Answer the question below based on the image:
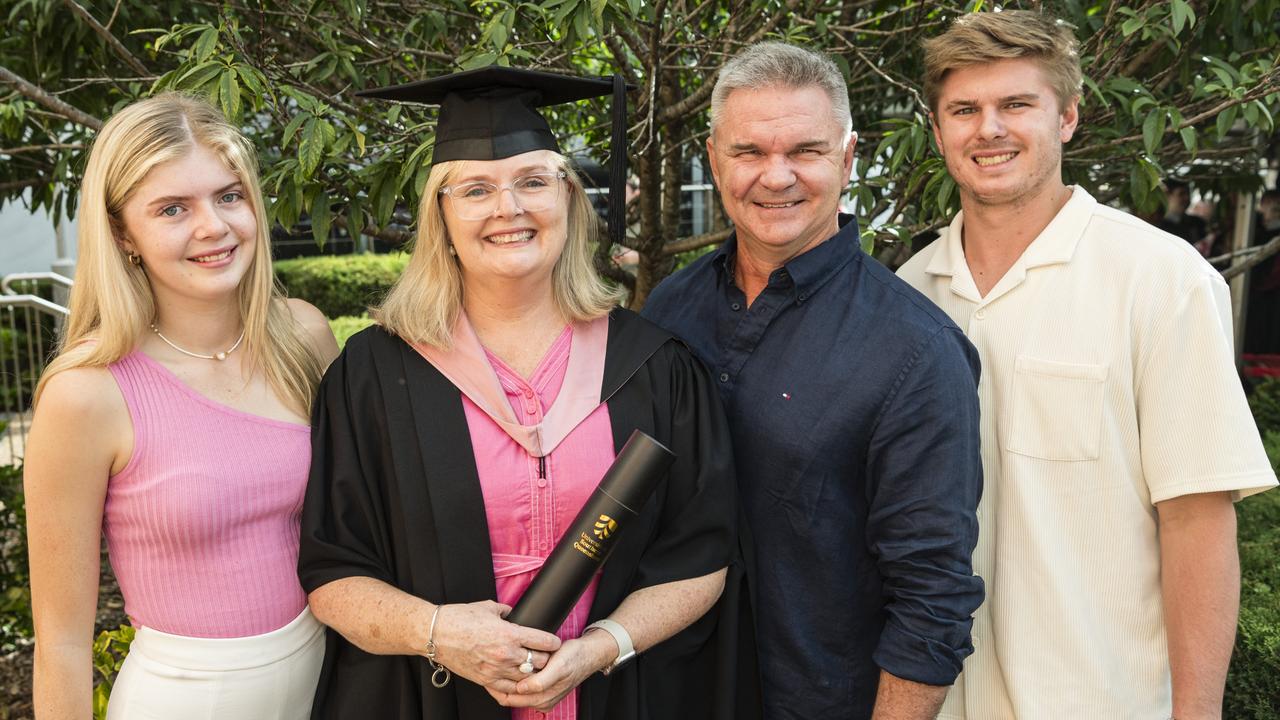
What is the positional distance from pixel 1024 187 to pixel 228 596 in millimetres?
1974

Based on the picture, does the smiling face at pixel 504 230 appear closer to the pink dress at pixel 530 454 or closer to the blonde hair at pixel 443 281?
the blonde hair at pixel 443 281

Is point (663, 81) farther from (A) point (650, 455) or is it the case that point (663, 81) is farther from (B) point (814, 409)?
(A) point (650, 455)

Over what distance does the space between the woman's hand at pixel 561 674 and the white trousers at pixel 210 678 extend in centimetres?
57

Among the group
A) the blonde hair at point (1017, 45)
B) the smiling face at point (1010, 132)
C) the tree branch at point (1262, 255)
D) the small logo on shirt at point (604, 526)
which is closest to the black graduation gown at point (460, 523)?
the small logo on shirt at point (604, 526)

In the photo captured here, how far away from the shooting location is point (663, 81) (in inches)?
149

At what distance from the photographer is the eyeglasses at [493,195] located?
2133 mm

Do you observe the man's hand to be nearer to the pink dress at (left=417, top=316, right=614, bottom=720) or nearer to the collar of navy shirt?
the pink dress at (left=417, top=316, right=614, bottom=720)

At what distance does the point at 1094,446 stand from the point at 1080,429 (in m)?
0.05

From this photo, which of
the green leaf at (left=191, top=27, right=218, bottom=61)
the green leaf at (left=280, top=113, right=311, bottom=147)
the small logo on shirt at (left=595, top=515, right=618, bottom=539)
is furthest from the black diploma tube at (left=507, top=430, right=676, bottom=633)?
the green leaf at (left=191, top=27, right=218, bottom=61)

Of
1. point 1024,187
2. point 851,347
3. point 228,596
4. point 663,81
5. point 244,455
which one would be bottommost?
point 228,596

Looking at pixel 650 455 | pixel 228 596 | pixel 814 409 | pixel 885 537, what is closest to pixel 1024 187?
pixel 814 409

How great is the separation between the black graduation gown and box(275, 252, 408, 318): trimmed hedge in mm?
9686

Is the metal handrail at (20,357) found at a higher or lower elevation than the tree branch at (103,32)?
lower

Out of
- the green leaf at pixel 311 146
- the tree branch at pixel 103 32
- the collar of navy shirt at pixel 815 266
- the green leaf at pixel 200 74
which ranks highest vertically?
the tree branch at pixel 103 32
